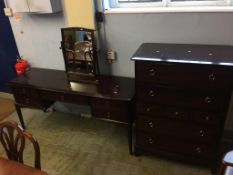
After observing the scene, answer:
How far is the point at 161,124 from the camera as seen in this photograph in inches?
75.7

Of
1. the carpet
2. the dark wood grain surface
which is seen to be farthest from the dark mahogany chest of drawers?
the carpet

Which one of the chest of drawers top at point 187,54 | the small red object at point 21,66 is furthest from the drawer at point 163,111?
the small red object at point 21,66

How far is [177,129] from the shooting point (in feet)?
6.19

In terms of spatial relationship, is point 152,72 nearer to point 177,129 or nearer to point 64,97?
point 177,129

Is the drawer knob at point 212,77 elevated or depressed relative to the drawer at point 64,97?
elevated

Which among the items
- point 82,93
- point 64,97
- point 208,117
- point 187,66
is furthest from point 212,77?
point 64,97

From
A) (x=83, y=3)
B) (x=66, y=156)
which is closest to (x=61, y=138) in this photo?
(x=66, y=156)

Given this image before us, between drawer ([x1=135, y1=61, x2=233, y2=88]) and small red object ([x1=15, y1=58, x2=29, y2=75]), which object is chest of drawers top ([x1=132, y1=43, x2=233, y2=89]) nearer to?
drawer ([x1=135, y1=61, x2=233, y2=88])

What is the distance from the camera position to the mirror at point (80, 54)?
226 centimetres

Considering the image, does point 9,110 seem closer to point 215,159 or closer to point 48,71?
point 48,71

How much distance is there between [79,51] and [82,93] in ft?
1.56

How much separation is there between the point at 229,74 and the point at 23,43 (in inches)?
88.5

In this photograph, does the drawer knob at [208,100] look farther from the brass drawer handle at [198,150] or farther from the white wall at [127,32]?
the white wall at [127,32]

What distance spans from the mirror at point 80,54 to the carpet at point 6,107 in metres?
1.20
